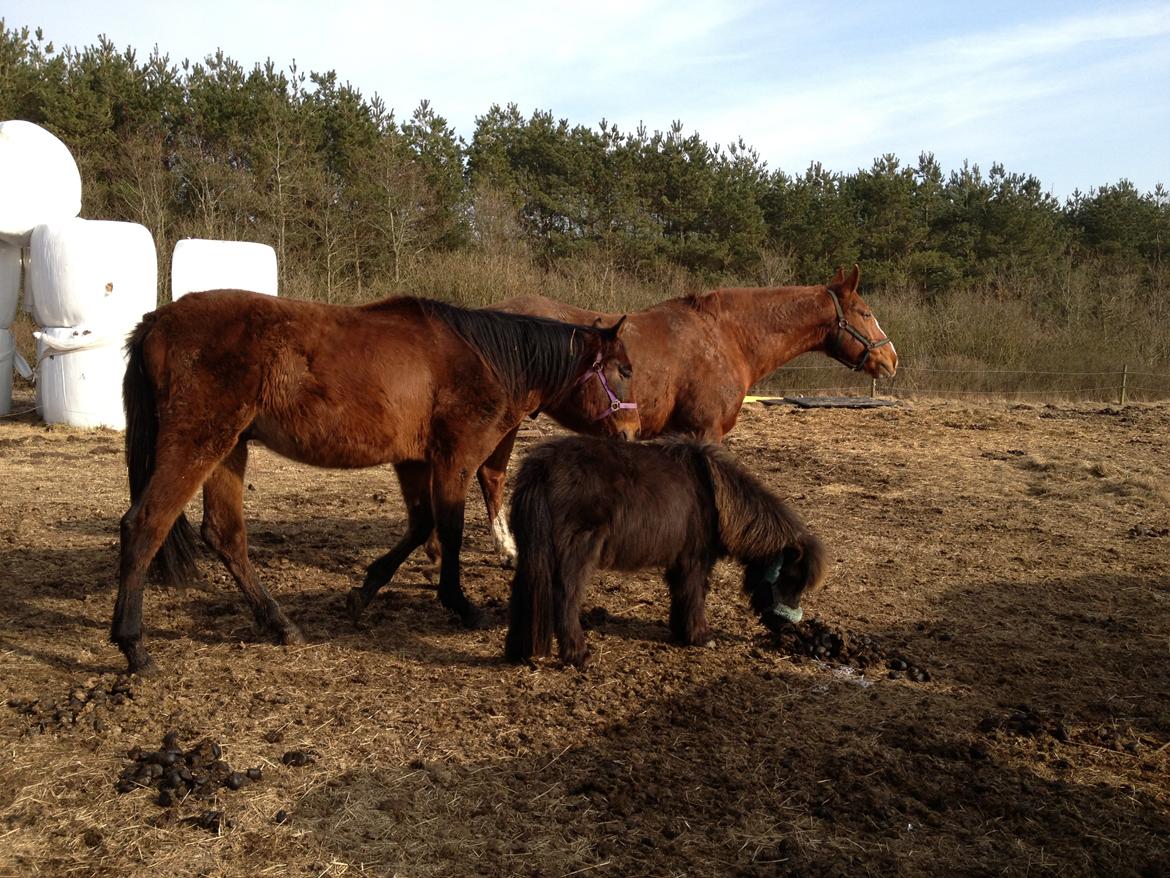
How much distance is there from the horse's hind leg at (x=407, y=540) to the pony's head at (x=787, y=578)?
1.76 meters

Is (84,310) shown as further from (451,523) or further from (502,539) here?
(451,523)

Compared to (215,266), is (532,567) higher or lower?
lower

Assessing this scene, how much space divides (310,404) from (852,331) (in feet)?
14.4

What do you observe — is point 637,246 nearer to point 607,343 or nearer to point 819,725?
point 607,343

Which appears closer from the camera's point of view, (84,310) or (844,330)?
(844,330)

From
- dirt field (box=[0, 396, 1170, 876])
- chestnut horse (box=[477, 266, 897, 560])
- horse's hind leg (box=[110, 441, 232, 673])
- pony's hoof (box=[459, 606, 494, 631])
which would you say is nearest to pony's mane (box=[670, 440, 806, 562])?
dirt field (box=[0, 396, 1170, 876])

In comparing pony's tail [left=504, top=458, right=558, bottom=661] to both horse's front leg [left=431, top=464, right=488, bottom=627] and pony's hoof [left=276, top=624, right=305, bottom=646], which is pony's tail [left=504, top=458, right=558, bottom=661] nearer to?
horse's front leg [left=431, top=464, right=488, bottom=627]

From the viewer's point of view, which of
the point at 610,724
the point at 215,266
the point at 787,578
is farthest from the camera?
the point at 215,266

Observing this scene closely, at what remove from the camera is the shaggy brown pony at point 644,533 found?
13.5ft

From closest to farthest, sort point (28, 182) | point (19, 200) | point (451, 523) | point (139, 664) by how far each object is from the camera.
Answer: point (139, 664) → point (451, 523) → point (19, 200) → point (28, 182)

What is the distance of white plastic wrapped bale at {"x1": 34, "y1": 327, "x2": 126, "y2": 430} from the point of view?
11930 millimetres

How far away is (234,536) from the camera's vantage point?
461 centimetres

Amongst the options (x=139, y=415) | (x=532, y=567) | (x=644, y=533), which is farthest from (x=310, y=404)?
(x=644, y=533)

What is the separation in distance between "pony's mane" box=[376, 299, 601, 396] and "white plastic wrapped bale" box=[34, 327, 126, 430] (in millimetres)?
9049
